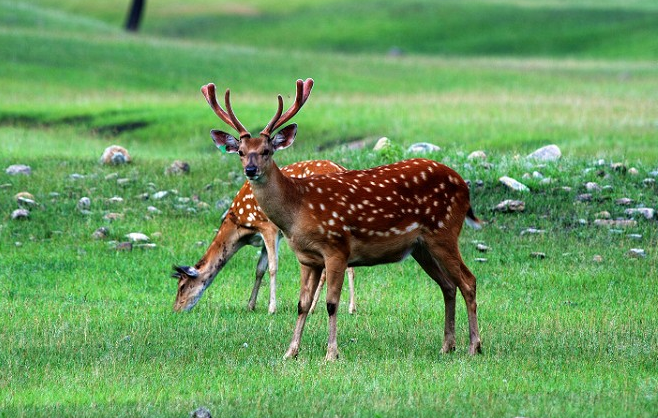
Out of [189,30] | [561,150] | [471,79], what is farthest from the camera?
[189,30]

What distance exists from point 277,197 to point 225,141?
25.0 inches

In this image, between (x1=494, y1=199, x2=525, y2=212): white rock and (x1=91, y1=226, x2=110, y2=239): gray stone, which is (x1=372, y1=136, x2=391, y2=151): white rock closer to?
(x1=494, y1=199, x2=525, y2=212): white rock

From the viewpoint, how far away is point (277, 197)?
30.7ft

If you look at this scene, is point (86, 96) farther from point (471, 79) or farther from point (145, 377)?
point (145, 377)

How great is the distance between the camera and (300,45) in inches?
2263

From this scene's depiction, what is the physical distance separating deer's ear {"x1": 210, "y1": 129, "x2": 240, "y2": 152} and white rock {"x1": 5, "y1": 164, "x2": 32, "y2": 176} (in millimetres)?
8524

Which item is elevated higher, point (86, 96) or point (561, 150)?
point (561, 150)

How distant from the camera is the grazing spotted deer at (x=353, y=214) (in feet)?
30.7

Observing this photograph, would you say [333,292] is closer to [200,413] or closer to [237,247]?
[200,413]

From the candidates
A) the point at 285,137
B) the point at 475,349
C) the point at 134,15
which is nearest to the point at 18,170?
the point at 285,137

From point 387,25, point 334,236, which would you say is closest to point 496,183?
point 334,236

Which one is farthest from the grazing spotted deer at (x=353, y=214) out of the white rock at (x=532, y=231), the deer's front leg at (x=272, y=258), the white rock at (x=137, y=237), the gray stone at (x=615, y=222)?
the gray stone at (x=615, y=222)

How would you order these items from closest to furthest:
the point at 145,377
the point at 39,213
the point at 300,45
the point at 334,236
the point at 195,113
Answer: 1. the point at 145,377
2. the point at 334,236
3. the point at 39,213
4. the point at 195,113
5. the point at 300,45

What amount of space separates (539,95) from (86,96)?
35.6 feet
